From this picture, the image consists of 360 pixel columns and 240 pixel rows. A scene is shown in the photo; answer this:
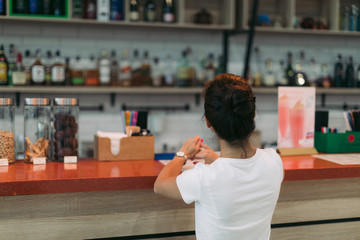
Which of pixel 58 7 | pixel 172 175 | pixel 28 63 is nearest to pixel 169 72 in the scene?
pixel 58 7

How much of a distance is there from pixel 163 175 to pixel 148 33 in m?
2.39

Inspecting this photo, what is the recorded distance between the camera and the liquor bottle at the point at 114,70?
130 inches

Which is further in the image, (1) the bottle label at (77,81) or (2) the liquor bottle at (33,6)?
(1) the bottle label at (77,81)

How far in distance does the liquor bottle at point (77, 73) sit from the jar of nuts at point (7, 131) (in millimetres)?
1361

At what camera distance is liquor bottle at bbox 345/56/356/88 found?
388 centimetres

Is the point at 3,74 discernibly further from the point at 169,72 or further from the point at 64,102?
the point at 64,102

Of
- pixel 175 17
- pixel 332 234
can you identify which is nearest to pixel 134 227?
pixel 332 234

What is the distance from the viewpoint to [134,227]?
64.7 inches

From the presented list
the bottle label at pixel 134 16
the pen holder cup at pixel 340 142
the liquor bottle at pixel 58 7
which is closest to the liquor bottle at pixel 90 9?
the liquor bottle at pixel 58 7

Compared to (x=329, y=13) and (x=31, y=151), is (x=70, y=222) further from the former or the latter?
(x=329, y=13)

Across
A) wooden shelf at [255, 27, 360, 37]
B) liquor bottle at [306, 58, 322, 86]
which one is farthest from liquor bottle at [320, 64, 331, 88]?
wooden shelf at [255, 27, 360, 37]

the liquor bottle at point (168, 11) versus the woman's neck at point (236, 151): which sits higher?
the liquor bottle at point (168, 11)

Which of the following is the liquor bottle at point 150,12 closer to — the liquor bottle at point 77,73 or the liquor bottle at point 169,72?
the liquor bottle at point 169,72

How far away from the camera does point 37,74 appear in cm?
312
